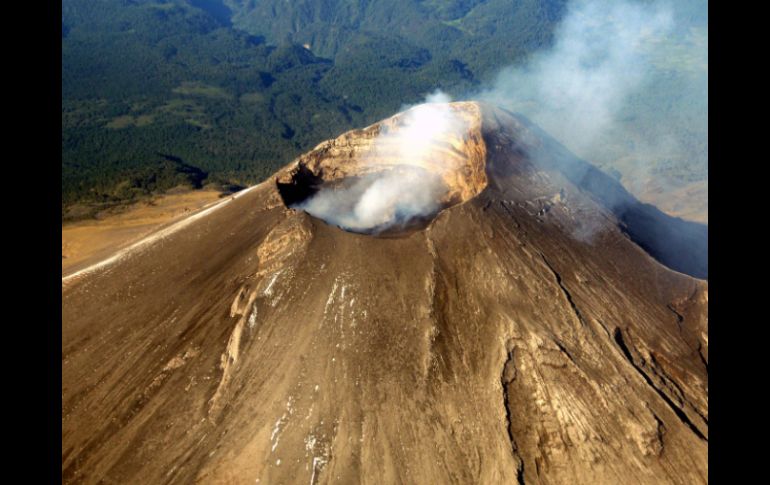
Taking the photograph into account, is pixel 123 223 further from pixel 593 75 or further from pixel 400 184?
pixel 593 75

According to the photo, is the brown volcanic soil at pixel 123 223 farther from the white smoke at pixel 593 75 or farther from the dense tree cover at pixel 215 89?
the white smoke at pixel 593 75

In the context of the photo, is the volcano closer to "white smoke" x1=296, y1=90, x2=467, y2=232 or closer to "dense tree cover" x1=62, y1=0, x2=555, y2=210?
"white smoke" x1=296, y1=90, x2=467, y2=232

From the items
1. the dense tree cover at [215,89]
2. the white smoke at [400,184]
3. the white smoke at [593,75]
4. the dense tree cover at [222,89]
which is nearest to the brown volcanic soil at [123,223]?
the dense tree cover at [222,89]

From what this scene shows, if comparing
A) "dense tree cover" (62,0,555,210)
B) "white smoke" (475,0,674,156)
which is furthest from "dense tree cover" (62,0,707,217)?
Result: "white smoke" (475,0,674,156)

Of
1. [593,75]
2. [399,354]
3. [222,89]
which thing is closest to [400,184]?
[399,354]

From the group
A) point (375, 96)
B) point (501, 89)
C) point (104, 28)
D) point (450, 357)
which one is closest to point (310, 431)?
point (450, 357)
